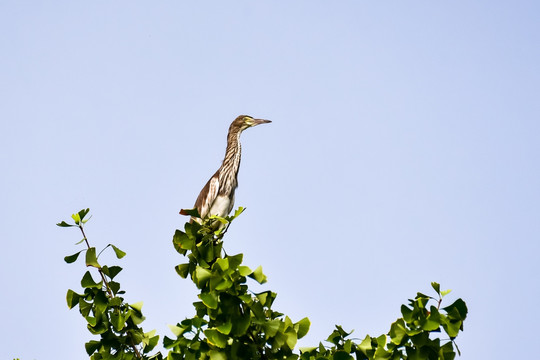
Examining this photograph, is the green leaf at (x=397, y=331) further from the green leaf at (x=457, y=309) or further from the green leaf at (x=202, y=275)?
the green leaf at (x=202, y=275)

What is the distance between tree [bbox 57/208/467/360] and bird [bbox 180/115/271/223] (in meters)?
5.16

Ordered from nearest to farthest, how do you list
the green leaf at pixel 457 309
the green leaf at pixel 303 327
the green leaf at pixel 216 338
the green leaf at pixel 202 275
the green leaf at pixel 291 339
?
the green leaf at pixel 457 309
the green leaf at pixel 216 338
the green leaf at pixel 202 275
the green leaf at pixel 291 339
the green leaf at pixel 303 327

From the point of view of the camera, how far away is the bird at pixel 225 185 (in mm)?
10828

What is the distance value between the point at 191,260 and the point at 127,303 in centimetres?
59

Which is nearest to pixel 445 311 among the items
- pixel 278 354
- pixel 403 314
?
pixel 403 314

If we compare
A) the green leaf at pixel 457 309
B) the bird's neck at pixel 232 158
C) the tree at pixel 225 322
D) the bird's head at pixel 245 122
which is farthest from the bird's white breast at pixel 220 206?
the green leaf at pixel 457 309

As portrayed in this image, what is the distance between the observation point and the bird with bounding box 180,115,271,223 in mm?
10828

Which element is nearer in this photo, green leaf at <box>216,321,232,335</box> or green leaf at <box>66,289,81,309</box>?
green leaf at <box>216,321,232,335</box>

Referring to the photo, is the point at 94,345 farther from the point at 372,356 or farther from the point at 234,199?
the point at 234,199

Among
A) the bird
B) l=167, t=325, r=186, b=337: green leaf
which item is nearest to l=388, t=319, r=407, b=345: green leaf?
l=167, t=325, r=186, b=337: green leaf

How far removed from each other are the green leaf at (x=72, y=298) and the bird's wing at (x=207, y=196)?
5452mm

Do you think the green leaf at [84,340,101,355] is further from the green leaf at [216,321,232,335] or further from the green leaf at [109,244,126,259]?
the green leaf at [216,321,232,335]

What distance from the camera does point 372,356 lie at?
4.91m

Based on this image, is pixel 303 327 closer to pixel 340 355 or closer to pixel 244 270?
pixel 340 355
